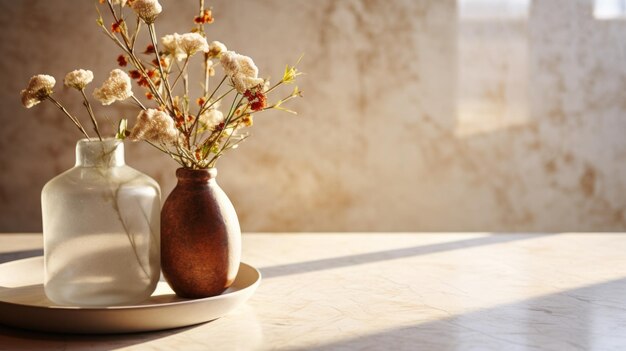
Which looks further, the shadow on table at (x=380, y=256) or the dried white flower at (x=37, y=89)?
the shadow on table at (x=380, y=256)

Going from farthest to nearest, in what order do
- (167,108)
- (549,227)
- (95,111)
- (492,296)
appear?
(549,227) → (95,111) → (492,296) → (167,108)

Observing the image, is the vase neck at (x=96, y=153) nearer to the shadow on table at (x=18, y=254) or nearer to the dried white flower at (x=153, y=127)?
the dried white flower at (x=153, y=127)

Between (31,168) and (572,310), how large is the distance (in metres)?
1.80

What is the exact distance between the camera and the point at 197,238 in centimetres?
91

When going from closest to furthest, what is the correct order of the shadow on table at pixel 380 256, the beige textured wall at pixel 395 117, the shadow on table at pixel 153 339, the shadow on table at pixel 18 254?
the shadow on table at pixel 153 339, the shadow on table at pixel 380 256, the shadow on table at pixel 18 254, the beige textured wall at pixel 395 117

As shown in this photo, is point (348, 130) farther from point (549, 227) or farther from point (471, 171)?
point (549, 227)

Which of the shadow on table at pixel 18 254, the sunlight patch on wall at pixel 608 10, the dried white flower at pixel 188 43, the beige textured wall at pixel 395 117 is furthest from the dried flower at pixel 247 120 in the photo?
the sunlight patch on wall at pixel 608 10

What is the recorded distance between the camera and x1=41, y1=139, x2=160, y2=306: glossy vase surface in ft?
2.85

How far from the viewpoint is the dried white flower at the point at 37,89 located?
0.86m

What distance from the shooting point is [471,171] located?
234 centimetres

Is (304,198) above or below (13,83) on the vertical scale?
below

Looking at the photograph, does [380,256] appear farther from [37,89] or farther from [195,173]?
[37,89]

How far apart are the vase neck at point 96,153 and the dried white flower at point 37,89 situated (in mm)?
73

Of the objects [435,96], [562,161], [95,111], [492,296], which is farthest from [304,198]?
[492,296]
